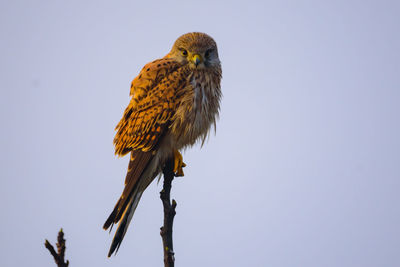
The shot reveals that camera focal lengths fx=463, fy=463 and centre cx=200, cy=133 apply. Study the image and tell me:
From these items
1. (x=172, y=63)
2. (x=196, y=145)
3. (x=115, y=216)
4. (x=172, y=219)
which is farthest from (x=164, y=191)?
(x=172, y=63)

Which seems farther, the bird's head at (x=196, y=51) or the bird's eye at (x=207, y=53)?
the bird's eye at (x=207, y=53)

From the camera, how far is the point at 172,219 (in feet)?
9.90

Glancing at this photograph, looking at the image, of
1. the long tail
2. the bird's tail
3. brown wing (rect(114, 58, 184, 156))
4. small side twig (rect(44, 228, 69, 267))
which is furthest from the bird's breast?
small side twig (rect(44, 228, 69, 267))

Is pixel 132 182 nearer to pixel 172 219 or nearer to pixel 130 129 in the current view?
pixel 130 129

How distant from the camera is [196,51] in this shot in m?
4.84

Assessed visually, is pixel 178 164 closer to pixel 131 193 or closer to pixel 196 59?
pixel 131 193

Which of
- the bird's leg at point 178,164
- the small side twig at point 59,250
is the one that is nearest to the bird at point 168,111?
the bird's leg at point 178,164

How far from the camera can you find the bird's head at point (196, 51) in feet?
15.8

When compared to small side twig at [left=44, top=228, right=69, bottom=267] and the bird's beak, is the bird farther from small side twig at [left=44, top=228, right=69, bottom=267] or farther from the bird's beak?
small side twig at [left=44, top=228, right=69, bottom=267]

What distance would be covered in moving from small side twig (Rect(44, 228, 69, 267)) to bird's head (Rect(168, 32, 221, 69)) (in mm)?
2842

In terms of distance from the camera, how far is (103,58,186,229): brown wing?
4332 millimetres

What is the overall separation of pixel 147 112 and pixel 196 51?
875mm

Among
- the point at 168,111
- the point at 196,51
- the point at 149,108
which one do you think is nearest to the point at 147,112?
the point at 149,108

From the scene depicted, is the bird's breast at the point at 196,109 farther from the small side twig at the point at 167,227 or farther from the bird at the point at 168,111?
the small side twig at the point at 167,227
